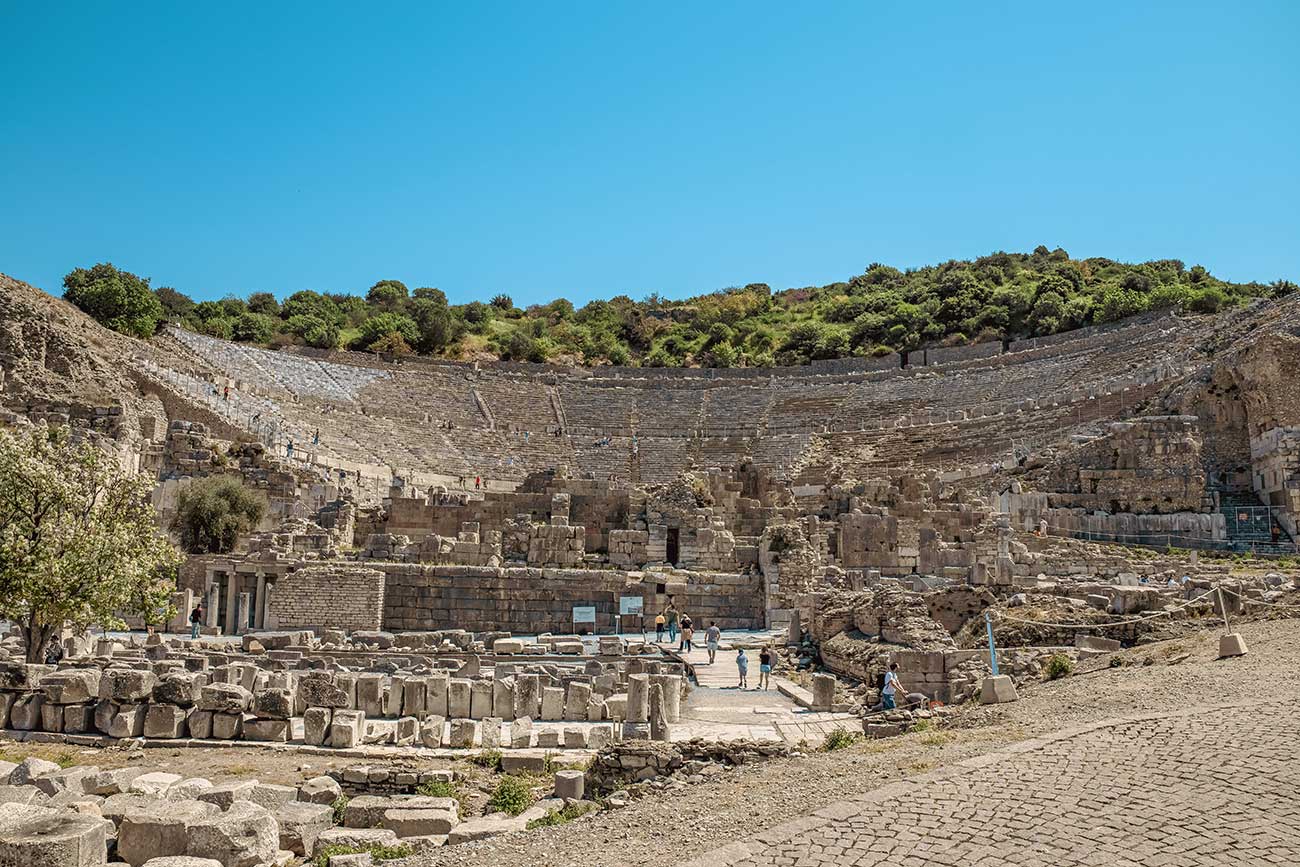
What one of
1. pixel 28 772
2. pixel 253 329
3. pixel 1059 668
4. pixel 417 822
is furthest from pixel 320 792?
pixel 253 329

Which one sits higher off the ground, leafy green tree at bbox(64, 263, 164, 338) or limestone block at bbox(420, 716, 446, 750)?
leafy green tree at bbox(64, 263, 164, 338)

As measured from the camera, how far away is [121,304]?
49.6 m

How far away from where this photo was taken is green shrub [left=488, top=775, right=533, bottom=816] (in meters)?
9.30

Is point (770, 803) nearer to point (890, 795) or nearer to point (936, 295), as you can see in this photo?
point (890, 795)

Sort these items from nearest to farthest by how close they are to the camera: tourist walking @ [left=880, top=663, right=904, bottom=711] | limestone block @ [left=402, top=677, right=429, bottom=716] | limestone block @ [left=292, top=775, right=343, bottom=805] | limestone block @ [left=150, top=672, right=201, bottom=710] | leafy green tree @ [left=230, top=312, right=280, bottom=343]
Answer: limestone block @ [left=292, top=775, right=343, bottom=805] → limestone block @ [left=150, top=672, right=201, bottom=710] → tourist walking @ [left=880, top=663, right=904, bottom=711] → limestone block @ [left=402, top=677, right=429, bottom=716] → leafy green tree @ [left=230, top=312, right=280, bottom=343]

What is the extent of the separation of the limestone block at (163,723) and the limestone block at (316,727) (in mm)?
1565

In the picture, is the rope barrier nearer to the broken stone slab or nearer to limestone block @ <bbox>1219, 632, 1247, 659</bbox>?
limestone block @ <bbox>1219, 632, 1247, 659</bbox>

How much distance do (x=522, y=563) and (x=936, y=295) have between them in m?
52.6

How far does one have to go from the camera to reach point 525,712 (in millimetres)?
14156

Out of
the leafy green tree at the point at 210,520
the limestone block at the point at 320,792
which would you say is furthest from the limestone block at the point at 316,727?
the leafy green tree at the point at 210,520

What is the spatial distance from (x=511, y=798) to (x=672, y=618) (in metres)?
14.5

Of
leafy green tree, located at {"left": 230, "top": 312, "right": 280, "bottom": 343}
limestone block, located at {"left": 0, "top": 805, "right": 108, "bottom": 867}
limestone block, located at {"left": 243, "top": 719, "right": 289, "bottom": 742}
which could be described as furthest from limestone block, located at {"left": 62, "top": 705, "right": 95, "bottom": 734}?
leafy green tree, located at {"left": 230, "top": 312, "right": 280, "bottom": 343}

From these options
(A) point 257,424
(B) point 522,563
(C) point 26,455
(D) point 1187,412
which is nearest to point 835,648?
A: (B) point 522,563

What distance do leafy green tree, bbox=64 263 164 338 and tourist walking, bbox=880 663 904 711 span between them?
45039 millimetres
